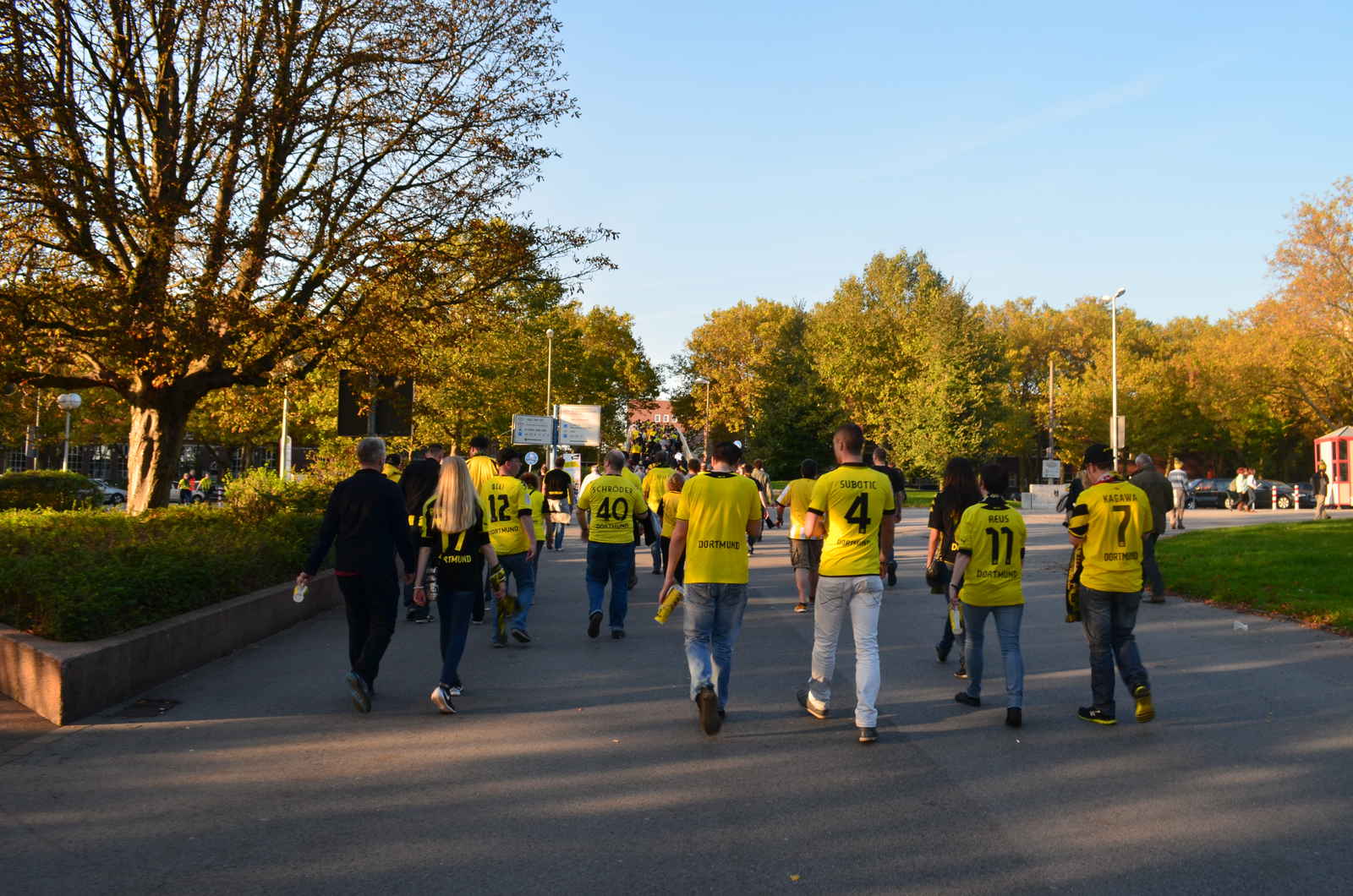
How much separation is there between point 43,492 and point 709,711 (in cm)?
1925

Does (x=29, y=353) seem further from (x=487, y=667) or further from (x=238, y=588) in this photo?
(x=487, y=667)

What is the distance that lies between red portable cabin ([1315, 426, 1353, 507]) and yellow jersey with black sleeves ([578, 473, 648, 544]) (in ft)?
125

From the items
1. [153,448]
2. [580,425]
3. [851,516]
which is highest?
[580,425]

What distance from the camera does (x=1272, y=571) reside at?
14828 mm

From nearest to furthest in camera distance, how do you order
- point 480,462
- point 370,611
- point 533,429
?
point 370,611 < point 480,462 < point 533,429

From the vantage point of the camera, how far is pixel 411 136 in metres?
14.6

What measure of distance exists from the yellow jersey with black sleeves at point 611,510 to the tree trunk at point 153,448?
292 inches

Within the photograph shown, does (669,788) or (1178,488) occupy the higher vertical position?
(1178,488)

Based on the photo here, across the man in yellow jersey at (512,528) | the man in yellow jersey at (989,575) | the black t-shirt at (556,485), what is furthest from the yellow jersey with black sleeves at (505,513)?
the man in yellow jersey at (989,575)

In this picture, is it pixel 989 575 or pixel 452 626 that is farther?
pixel 452 626

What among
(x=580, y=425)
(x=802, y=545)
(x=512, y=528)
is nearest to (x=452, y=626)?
(x=512, y=528)

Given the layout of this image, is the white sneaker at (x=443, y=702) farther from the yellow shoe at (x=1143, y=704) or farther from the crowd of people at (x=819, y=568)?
the yellow shoe at (x=1143, y=704)

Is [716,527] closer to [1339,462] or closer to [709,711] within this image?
[709,711]

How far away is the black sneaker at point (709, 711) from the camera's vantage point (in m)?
6.51
